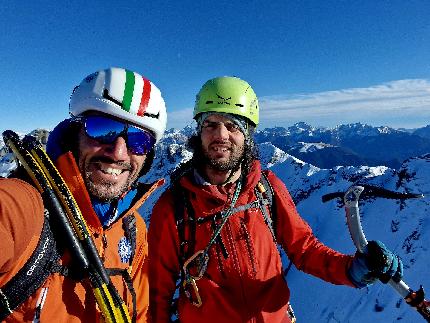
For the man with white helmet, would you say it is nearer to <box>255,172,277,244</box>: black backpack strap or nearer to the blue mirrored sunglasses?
the blue mirrored sunglasses

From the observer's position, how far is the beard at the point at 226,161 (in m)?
5.57

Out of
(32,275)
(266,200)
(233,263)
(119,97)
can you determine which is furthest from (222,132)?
(32,275)

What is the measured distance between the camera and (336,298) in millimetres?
60156

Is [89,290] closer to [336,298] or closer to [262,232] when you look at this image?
[262,232]

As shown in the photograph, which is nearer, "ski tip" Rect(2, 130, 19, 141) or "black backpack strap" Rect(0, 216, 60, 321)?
"black backpack strap" Rect(0, 216, 60, 321)

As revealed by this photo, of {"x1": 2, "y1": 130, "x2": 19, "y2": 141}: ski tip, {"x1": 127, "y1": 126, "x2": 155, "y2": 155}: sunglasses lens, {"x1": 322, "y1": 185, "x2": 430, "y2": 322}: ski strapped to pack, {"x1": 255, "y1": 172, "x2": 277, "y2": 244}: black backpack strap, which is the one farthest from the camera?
{"x1": 255, "y1": 172, "x2": 277, "y2": 244}: black backpack strap

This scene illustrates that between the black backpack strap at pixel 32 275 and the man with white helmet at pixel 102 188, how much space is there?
0.02m

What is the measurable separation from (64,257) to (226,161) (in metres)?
3.08

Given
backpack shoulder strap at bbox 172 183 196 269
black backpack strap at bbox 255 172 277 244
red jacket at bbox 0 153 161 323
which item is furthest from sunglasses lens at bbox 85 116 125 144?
black backpack strap at bbox 255 172 277 244

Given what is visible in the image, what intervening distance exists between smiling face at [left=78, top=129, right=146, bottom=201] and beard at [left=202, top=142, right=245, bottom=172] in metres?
2.00

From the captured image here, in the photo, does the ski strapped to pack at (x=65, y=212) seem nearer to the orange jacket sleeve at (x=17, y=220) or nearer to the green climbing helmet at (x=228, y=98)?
the orange jacket sleeve at (x=17, y=220)

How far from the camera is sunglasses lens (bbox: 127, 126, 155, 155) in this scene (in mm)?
3943

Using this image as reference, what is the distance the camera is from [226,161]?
5582 mm

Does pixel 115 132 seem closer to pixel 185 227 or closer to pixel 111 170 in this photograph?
pixel 111 170
